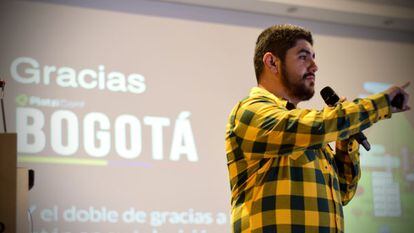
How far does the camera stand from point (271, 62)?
2105 millimetres

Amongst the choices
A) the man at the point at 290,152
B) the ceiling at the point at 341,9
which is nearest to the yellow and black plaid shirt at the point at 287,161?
the man at the point at 290,152

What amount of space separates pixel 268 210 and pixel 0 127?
2.79 metres

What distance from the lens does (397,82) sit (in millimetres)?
5723

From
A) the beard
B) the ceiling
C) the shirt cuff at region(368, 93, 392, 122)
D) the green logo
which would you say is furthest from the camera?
the ceiling

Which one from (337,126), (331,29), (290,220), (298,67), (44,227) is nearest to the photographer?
(337,126)

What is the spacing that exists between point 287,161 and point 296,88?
0.93 feet

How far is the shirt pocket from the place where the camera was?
1.88 meters

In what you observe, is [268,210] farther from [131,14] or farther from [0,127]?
[131,14]

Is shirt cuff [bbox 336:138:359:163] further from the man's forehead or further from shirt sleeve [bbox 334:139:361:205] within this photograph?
the man's forehead

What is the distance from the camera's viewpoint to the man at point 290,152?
1734 mm

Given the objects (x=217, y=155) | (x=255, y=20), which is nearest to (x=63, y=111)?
(x=217, y=155)

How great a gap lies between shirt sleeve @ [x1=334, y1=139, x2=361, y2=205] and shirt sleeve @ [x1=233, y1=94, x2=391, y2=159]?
36 cm

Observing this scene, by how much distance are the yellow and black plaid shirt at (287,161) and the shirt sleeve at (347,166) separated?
0.51 ft

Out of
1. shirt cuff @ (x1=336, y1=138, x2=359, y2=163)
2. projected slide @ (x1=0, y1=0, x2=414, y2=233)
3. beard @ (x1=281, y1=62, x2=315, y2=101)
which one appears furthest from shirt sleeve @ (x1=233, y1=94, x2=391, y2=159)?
projected slide @ (x1=0, y1=0, x2=414, y2=233)
